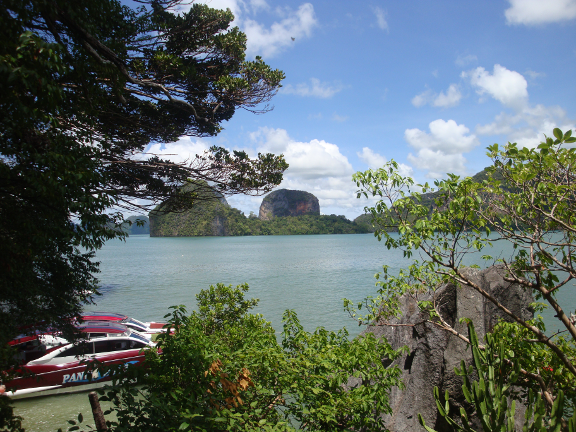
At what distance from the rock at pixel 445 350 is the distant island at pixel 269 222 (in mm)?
81653

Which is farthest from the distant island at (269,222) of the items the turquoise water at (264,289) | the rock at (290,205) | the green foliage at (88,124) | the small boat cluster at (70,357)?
the green foliage at (88,124)

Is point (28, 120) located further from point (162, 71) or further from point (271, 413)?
point (162, 71)

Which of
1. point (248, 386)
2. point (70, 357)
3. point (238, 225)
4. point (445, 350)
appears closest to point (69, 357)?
point (70, 357)

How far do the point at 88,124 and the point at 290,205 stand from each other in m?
167

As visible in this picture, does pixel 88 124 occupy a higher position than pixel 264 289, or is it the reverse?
pixel 88 124

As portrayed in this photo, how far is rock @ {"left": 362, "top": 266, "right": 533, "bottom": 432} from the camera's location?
20.4ft

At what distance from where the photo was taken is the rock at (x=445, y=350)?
623 cm

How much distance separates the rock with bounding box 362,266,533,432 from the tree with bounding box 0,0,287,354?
4712 mm

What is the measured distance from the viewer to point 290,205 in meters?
172

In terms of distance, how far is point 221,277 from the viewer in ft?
97.9

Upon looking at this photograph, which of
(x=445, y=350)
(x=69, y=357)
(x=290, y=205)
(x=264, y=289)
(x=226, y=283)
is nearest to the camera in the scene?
(x=445, y=350)

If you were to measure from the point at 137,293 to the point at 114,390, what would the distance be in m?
22.4

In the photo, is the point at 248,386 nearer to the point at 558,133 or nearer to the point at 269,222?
the point at 558,133

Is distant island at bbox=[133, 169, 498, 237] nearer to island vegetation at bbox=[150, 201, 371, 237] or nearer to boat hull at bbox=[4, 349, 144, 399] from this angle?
island vegetation at bbox=[150, 201, 371, 237]
